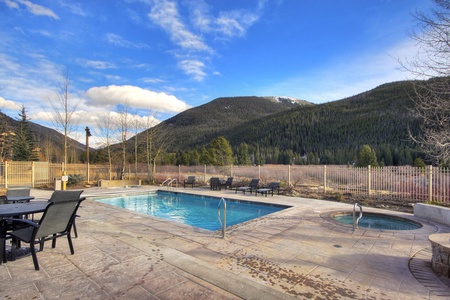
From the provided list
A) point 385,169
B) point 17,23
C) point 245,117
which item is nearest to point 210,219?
point 385,169

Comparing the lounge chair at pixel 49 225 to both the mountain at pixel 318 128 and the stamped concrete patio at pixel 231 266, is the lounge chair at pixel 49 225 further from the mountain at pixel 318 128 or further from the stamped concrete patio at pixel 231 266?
the mountain at pixel 318 128

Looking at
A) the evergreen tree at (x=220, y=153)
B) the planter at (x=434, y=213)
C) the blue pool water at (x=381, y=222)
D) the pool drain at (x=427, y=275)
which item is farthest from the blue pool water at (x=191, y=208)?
the evergreen tree at (x=220, y=153)

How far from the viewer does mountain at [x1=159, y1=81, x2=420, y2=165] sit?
2628 inches

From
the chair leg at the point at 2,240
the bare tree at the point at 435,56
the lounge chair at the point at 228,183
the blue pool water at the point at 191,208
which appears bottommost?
the blue pool water at the point at 191,208

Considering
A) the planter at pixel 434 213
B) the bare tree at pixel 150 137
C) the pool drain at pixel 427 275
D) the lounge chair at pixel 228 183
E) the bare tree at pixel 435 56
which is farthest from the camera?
the bare tree at pixel 150 137

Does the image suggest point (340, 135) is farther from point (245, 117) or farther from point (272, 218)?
point (272, 218)

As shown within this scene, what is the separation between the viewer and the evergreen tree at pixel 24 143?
86.7ft

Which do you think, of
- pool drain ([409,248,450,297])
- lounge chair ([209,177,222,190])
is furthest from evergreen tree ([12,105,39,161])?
pool drain ([409,248,450,297])

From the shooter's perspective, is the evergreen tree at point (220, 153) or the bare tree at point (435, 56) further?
the evergreen tree at point (220, 153)

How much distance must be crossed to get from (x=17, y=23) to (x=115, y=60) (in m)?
7.17

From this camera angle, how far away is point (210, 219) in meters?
8.75

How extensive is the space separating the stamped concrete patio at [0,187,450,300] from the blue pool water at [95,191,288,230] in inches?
124

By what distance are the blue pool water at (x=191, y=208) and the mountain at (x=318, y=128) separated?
54021 millimetres

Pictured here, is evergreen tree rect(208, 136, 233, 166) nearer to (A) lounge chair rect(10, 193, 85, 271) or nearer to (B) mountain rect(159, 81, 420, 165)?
(A) lounge chair rect(10, 193, 85, 271)
